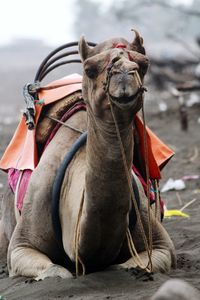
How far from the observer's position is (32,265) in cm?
540

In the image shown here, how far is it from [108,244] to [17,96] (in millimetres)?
38155

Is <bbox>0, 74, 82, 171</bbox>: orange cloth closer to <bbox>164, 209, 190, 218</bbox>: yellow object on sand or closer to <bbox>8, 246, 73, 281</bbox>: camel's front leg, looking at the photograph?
<bbox>8, 246, 73, 281</bbox>: camel's front leg

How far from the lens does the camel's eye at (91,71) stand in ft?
14.9

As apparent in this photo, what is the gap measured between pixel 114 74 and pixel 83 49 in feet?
1.85

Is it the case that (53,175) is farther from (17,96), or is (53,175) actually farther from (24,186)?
(17,96)

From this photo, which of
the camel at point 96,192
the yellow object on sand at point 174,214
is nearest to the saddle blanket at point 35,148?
the camel at point 96,192

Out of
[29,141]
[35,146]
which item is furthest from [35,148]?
[29,141]

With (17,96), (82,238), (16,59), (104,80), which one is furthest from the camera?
(16,59)

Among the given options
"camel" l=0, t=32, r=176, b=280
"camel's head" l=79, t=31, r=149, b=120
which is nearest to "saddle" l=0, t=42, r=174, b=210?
"camel" l=0, t=32, r=176, b=280

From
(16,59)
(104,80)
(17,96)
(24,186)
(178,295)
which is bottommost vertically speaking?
(178,295)

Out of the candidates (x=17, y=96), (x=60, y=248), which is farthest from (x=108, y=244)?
(x=17, y=96)

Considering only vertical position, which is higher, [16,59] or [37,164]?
[16,59]

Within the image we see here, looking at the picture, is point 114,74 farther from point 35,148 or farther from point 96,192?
point 35,148

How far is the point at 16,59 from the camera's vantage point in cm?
7344
